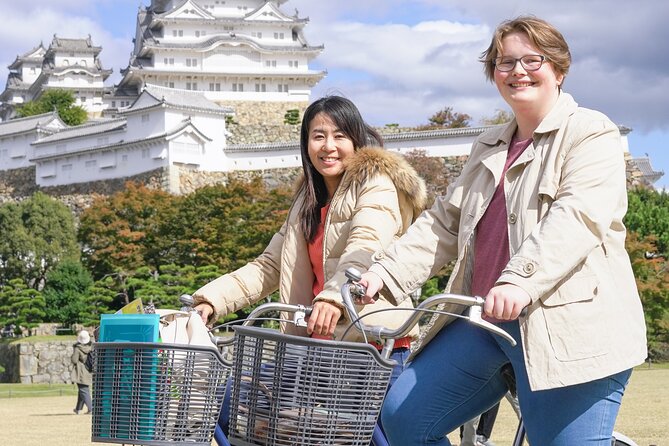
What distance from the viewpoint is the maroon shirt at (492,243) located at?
274 cm

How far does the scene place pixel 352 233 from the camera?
3258 millimetres

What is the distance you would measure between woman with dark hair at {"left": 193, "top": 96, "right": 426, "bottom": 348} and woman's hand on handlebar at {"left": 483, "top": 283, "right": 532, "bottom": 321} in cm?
79

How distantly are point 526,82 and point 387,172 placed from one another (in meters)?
0.69

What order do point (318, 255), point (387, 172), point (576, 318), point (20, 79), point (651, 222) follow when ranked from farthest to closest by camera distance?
point (20, 79) < point (651, 222) < point (318, 255) < point (387, 172) < point (576, 318)

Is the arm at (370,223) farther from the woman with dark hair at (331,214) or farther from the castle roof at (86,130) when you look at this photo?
the castle roof at (86,130)

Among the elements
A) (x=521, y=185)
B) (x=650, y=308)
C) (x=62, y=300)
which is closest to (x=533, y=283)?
(x=521, y=185)

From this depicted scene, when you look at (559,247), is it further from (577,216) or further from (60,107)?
(60,107)

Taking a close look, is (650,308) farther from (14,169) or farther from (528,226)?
(14,169)

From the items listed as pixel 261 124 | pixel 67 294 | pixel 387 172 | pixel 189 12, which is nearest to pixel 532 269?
pixel 387 172

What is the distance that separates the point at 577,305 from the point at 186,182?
3520cm

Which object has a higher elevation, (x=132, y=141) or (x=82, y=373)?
(x=132, y=141)

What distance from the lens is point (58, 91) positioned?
49812 mm

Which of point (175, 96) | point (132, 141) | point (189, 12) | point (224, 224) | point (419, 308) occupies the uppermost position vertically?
point (189, 12)

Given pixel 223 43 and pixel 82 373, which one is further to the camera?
pixel 223 43
